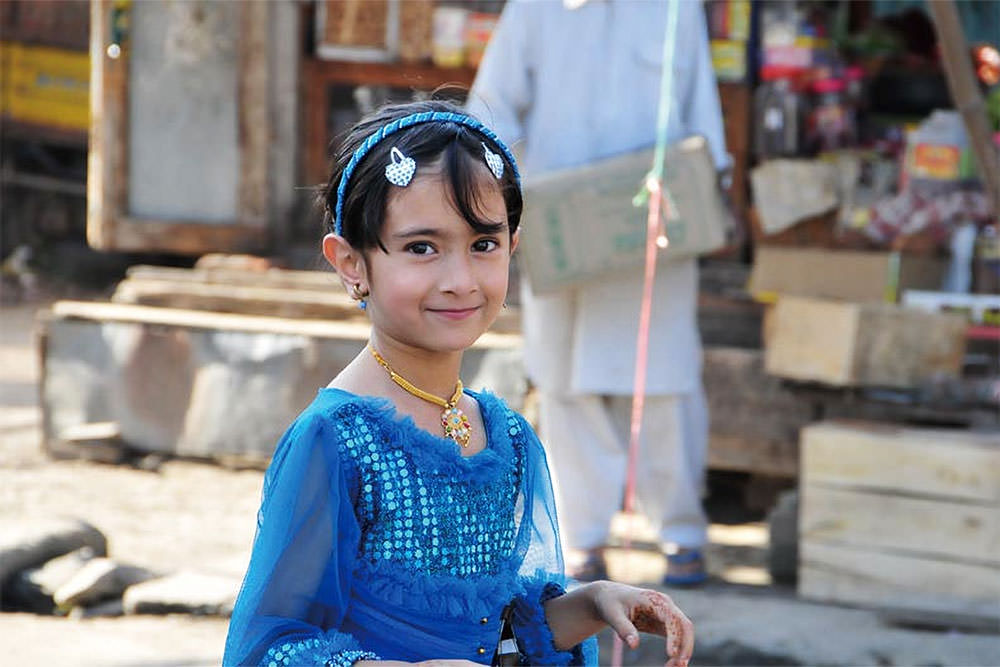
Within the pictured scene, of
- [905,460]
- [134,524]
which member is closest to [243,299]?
[134,524]

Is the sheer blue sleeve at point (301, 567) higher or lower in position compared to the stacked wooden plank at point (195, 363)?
higher

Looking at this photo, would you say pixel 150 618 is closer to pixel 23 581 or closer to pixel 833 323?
pixel 23 581

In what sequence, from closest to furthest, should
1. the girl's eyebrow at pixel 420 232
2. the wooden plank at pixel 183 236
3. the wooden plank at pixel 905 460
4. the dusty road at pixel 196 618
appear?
1. the girl's eyebrow at pixel 420 232
2. the dusty road at pixel 196 618
3. the wooden plank at pixel 905 460
4. the wooden plank at pixel 183 236

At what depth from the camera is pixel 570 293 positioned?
453 centimetres

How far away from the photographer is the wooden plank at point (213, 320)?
20.2 feet

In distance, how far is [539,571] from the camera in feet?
6.58

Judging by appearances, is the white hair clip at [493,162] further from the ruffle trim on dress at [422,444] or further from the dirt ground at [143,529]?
the dirt ground at [143,529]

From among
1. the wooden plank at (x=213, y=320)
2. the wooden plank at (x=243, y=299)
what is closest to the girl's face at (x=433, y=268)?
the wooden plank at (x=213, y=320)

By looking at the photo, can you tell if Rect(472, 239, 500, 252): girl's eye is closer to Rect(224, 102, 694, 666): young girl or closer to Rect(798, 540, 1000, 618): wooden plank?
Rect(224, 102, 694, 666): young girl

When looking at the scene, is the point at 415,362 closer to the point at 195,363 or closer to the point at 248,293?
the point at 195,363

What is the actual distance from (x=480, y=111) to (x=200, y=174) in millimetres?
3321

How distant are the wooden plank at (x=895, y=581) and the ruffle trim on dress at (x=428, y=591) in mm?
2632

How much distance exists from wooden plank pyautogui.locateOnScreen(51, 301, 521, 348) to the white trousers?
1372 mm

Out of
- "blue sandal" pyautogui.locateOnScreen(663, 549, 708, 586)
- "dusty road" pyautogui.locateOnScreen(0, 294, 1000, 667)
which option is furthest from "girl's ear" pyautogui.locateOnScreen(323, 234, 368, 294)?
"blue sandal" pyautogui.locateOnScreen(663, 549, 708, 586)
